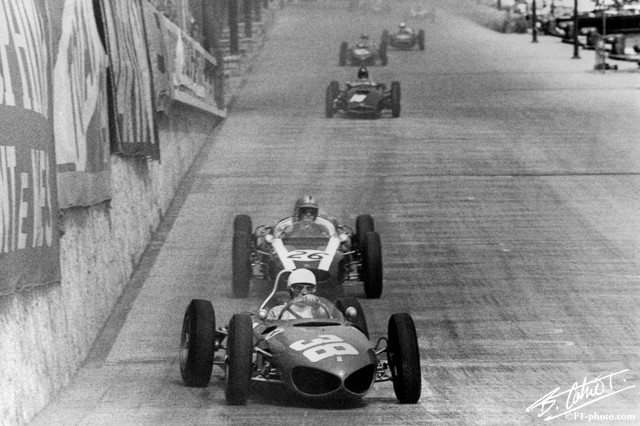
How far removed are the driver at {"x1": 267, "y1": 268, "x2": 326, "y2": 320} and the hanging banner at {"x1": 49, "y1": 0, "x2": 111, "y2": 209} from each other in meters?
2.71

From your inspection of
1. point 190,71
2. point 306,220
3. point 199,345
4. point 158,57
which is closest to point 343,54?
point 190,71

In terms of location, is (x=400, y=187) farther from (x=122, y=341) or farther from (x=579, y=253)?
(x=122, y=341)

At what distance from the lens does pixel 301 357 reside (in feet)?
42.9

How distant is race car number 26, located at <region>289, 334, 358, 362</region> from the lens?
42.8 ft

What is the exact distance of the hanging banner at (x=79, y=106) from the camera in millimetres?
14953

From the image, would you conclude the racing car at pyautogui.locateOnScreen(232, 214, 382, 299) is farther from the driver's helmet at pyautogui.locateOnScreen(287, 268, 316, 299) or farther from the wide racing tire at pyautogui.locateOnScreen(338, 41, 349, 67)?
the wide racing tire at pyautogui.locateOnScreen(338, 41, 349, 67)

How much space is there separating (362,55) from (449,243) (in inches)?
1219

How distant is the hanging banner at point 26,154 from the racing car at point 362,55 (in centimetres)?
3951

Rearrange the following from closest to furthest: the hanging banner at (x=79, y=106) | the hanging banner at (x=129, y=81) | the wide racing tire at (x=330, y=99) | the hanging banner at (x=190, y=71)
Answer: the hanging banner at (x=79, y=106) → the hanging banner at (x=129, y=81) → the hanging banner at (x=190, y=71) → the wide racing tire at (x=330, y=99)

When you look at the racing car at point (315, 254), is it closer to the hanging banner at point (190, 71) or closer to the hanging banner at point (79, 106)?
the hanging banner at point (79, 106)

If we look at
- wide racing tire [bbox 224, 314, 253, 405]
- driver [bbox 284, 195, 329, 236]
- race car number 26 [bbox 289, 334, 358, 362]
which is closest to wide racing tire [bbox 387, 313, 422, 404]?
race car number 26 [bbox 289, 334, 358, 362]

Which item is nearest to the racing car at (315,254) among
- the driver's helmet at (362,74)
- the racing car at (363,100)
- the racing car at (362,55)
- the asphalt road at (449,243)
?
the asphalt road at (449,243)

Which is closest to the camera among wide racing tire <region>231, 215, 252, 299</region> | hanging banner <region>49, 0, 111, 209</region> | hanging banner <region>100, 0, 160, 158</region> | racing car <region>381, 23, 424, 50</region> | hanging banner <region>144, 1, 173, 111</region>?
hanging banner <region>49, 0, 111, 209</region>

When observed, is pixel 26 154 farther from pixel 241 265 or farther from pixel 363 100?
pixel 363 100
